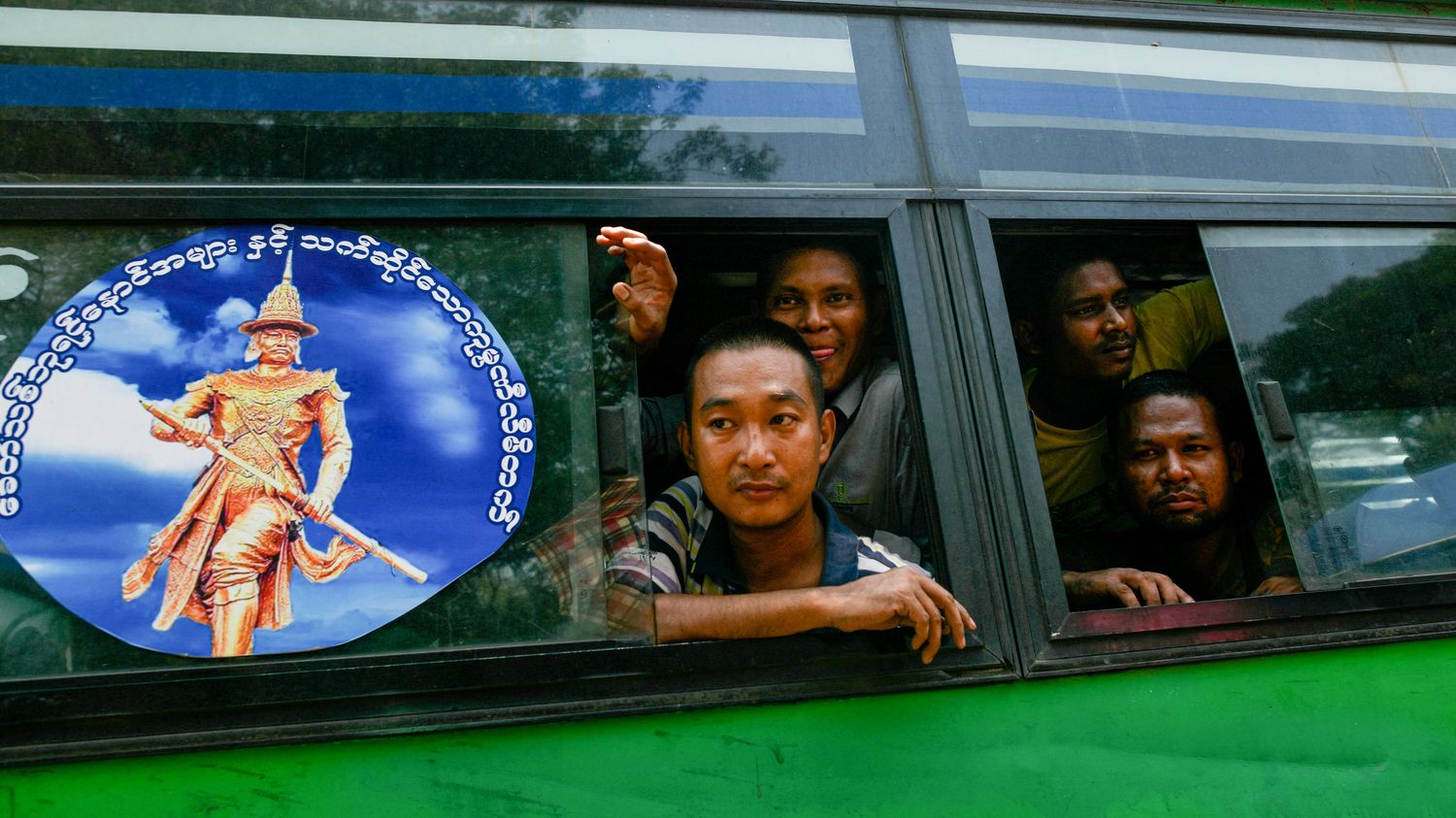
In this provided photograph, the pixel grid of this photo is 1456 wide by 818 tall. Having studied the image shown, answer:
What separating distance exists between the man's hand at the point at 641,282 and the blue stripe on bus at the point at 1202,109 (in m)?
0.98

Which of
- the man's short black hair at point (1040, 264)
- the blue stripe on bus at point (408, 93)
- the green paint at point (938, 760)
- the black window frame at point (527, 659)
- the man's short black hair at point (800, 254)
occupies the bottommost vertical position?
the green paint at point (938, 760)

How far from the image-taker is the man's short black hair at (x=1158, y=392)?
9.85ft

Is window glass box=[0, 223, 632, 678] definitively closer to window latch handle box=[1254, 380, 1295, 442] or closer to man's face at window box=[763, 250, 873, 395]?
man's face at window box=[763, 250, 873, 395]

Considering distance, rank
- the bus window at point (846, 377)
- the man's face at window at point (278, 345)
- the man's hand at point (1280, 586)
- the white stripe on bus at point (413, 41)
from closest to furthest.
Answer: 1. the man's face at window at point (278, 345)
2. the white stripe on bus at point (413, 41)
3. the man's hand at point (1280, 586)
4. the bus window at point (846, 377)

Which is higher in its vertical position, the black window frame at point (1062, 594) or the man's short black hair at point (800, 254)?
the man's short black hair at point (800, 254)

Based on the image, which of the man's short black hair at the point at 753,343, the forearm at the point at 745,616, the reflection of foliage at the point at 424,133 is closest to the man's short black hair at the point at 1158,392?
the man's short black hair at the point at 753,343

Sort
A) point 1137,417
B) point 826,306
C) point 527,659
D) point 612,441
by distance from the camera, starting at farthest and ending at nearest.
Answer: point 1137,417, point 826,306, point 612,441, point 527,659

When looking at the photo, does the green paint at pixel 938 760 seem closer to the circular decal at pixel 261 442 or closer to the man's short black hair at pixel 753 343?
the circular decal at pixel 261 442

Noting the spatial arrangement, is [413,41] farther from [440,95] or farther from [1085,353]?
[1085,353]

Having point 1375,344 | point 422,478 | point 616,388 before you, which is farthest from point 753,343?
point 1375,344

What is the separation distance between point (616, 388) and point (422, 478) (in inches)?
17.5

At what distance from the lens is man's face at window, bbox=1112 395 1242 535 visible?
2.91 metres

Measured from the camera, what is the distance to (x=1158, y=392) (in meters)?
3.02

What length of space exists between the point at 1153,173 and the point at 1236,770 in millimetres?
1487
